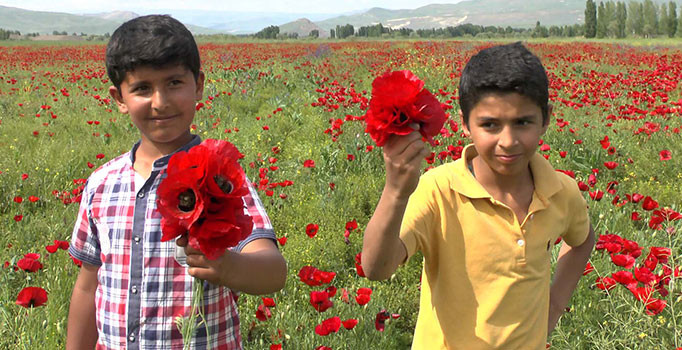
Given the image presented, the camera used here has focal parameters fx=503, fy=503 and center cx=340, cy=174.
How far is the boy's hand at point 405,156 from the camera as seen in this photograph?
0.96 m

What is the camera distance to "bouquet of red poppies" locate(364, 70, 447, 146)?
93cm

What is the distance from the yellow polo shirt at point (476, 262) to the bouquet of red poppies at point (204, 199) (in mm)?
700

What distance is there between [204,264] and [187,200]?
153 millimetres

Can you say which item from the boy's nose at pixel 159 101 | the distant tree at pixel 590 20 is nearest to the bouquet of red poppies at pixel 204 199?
the boy's nose at pixel 159 101

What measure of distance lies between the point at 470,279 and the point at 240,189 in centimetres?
87

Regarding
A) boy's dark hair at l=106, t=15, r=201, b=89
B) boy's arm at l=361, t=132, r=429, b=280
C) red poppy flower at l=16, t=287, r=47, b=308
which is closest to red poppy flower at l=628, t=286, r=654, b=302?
boy's arm at l=361, t=132, r=429, b=280

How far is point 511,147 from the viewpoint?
138 cm

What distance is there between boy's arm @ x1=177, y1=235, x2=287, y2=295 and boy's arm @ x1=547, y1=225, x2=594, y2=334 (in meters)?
1.08

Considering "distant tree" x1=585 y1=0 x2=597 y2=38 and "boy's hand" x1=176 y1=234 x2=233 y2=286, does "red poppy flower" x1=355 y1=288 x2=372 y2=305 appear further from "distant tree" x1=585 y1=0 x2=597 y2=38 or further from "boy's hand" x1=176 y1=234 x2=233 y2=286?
"distant tree" x1=585 y1=0 x2=597 y2=38

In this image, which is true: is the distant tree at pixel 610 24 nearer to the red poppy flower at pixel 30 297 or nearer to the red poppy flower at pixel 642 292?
the red poppy flower at pixel 642 292

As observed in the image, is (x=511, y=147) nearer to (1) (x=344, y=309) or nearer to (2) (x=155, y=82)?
(2) (x=155, y=82)

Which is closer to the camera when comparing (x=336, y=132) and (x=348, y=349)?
(x=348, y=349)

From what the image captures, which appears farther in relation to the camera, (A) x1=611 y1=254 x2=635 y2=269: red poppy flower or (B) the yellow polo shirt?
(A) x1=611 y1=254 x2=635 y2=269: red poppy flower

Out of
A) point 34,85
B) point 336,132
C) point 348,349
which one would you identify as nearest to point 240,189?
point 348,349
